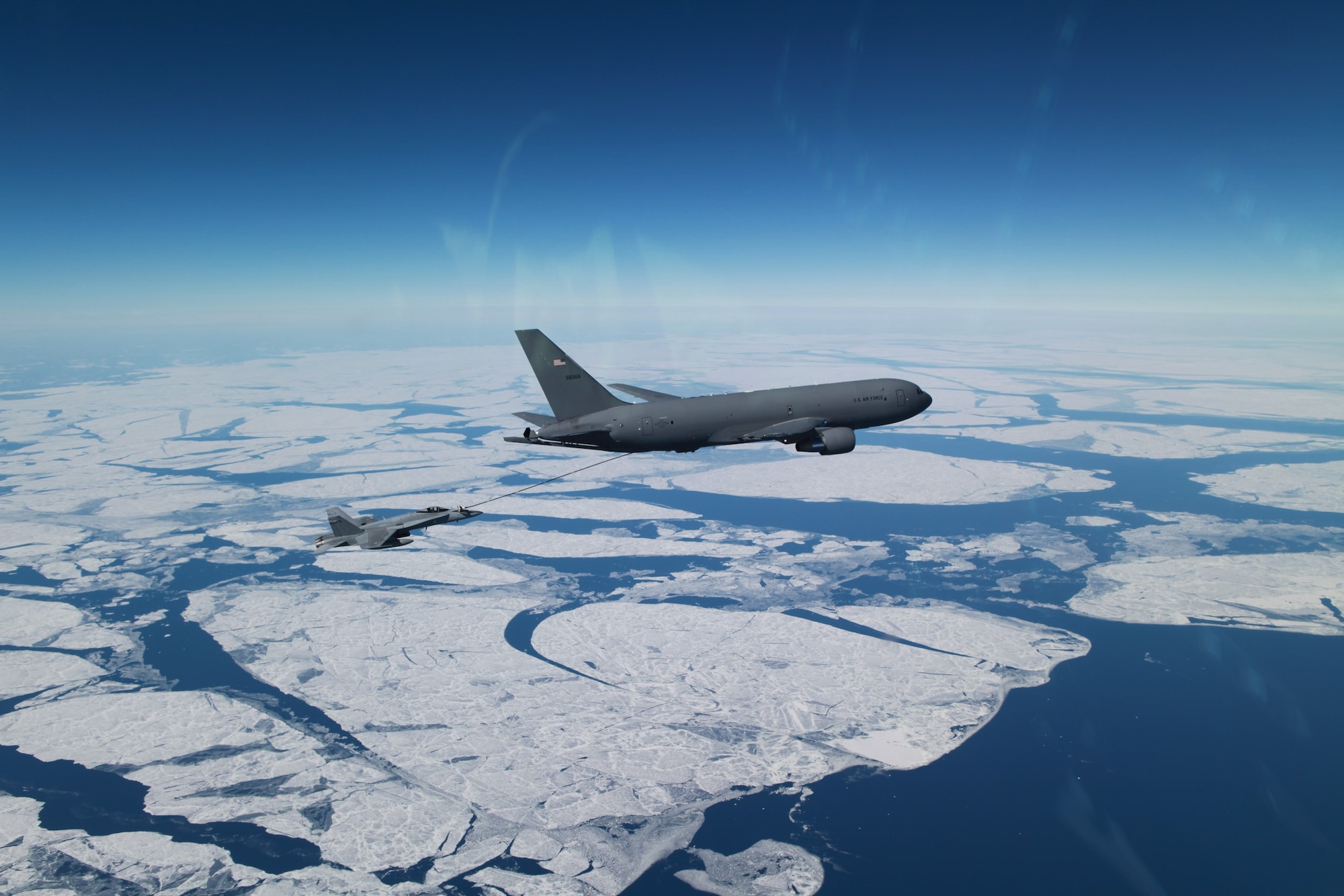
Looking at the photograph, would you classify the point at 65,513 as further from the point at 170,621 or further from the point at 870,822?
the point at 870,822

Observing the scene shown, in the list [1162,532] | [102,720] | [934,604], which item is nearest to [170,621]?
[102,720]

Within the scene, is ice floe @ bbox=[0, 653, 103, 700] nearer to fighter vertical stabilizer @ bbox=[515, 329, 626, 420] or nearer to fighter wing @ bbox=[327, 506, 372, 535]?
fighter wing @ bbox=[327, 506, 372, 535]

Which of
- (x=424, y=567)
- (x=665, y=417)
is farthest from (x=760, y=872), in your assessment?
(x=424, y=567)

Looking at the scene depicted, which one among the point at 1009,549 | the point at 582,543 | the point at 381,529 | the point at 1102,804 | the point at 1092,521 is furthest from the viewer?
the point at 1092,521

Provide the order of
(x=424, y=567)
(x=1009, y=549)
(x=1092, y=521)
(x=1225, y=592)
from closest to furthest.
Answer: (x=1225, y=592) → (x=424, y=567) → (x=1009, y=549) → (x=1092, y=521)

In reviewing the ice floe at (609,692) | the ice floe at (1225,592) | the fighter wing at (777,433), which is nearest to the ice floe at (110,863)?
the ice floe at (609,692)

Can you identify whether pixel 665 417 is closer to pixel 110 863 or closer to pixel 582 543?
pixel 110 863

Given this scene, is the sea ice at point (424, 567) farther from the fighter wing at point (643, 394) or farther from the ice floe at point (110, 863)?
the fighter wing at point (643, 394)
